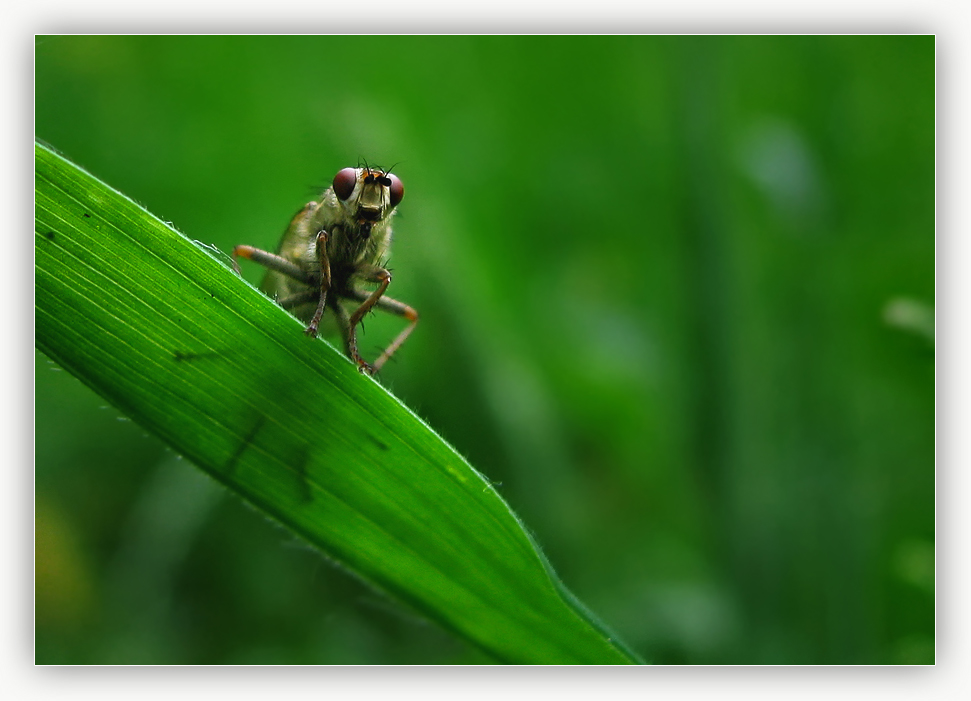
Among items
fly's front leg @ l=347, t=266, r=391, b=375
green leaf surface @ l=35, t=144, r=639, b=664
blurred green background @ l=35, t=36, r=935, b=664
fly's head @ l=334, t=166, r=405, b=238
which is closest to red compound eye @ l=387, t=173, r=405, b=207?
fly's head @ l=334, t=166, r=405, b=238

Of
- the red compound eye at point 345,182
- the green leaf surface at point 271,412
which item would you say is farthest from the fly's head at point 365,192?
the green leaf surface at point 271,412

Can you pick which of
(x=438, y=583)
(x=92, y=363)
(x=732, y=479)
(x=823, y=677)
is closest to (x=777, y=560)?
(x=732, y=479)

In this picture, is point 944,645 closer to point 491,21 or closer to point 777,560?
point 777,560

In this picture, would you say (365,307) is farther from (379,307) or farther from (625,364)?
(625,364)

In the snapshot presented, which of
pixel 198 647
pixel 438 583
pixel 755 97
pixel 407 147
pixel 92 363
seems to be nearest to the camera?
pixel 92 363

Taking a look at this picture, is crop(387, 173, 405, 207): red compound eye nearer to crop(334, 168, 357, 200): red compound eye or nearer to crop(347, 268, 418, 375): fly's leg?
crop(334, 168, 357, 200): red compound eye

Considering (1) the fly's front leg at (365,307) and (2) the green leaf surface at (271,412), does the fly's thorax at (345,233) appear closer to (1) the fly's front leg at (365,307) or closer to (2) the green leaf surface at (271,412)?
(1) the fly's front leg at (365,307)
